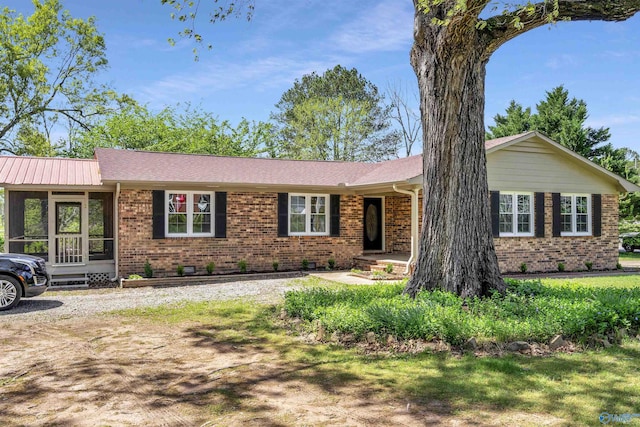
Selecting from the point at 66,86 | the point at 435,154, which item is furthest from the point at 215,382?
the point at 66,86

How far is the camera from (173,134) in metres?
29.0

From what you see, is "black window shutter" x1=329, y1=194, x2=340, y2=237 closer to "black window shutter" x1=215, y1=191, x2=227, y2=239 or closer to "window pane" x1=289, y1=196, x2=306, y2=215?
"window pane" x1=289, y1=196, x2=306, y2=215

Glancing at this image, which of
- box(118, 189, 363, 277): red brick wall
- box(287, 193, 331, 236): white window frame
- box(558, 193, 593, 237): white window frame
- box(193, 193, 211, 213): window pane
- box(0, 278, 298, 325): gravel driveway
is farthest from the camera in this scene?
box(558, 193, 593, 237): white window frame

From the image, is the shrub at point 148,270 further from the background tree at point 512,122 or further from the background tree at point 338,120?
the background tree at point 512,122

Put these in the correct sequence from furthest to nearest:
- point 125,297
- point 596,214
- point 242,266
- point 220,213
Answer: point 596,214 < point 242,266 < point 220,213 < point 125,297

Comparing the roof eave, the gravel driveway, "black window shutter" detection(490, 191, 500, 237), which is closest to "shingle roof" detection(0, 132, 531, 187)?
the roof eave

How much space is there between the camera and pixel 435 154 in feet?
25.9

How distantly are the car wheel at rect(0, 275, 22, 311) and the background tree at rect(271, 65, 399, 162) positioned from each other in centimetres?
2724

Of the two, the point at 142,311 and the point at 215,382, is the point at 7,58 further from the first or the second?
the point at 215,382

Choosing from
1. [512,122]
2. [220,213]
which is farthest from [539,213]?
[512,122]

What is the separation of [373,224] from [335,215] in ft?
7.49

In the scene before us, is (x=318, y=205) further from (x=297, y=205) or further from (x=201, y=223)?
(x=201, y=223)

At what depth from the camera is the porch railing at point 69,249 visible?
43.8 feet

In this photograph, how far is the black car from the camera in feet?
29.0
